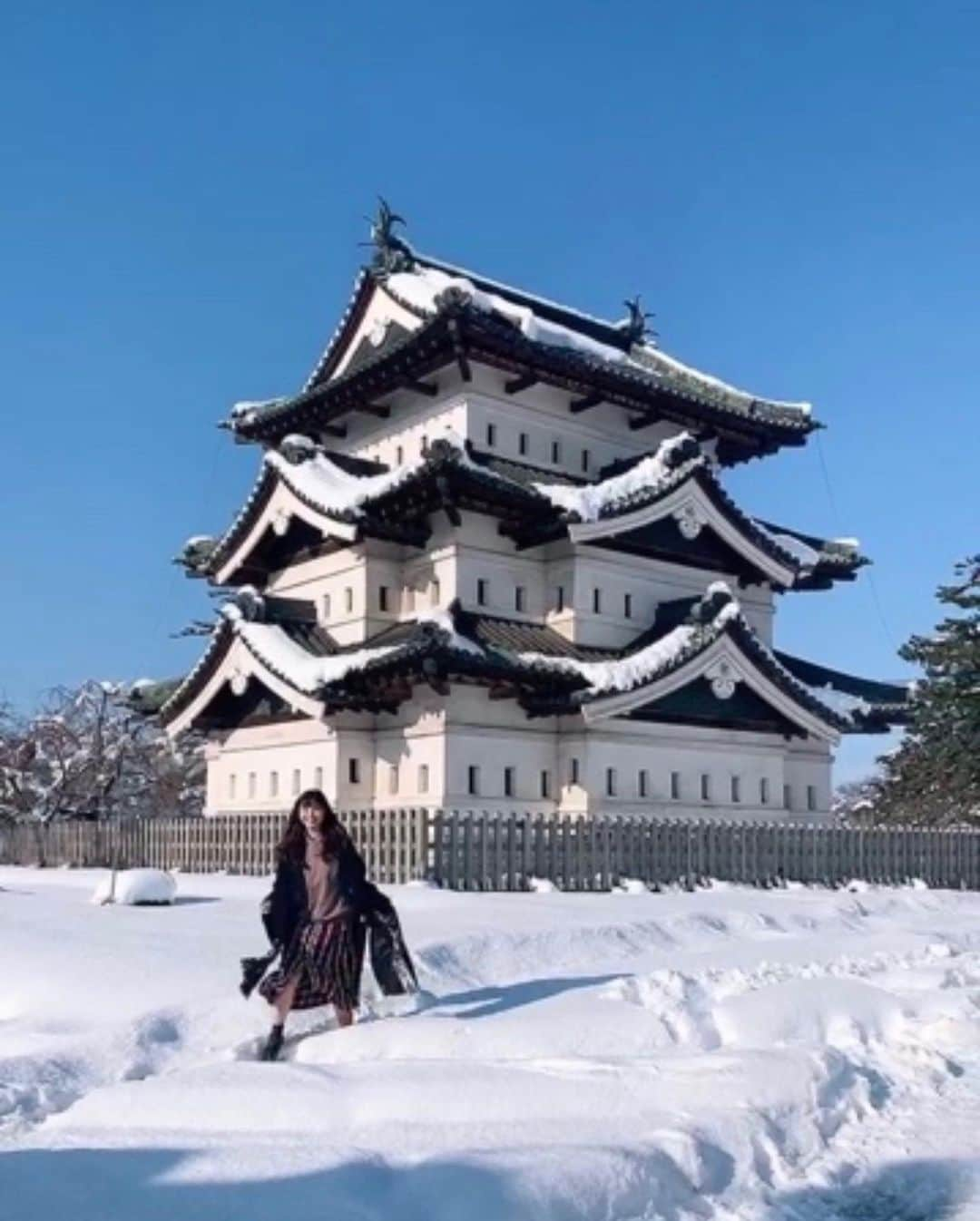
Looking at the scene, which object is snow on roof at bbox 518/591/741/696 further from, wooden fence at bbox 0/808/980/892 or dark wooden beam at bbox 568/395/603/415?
dark wooden beam at bbox 568/395/603/415

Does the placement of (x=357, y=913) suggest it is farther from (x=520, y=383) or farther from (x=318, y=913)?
(x=520, y=383)

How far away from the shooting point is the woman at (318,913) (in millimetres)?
8422

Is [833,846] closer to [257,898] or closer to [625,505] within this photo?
[625,505]

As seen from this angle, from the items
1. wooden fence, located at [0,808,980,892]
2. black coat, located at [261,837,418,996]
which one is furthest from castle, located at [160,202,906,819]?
black coat, located at [261,837,418,996]

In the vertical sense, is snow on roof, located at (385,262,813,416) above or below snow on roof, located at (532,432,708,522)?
above

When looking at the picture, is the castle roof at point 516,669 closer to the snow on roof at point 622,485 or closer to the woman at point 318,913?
the snow on roof at point 622,485

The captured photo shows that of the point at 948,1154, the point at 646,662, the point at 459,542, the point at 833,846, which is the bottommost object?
the point at 948,1154

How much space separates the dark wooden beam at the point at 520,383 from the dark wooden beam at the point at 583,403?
4.52 ft

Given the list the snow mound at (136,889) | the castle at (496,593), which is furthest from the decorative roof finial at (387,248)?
the snow mound at (136,889)

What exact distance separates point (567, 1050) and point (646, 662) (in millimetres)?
16108

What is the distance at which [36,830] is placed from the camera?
28047mm

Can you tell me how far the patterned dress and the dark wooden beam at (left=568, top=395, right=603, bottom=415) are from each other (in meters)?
19.9

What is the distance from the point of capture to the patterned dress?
8.38 m

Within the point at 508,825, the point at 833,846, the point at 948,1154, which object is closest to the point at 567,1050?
the point at 948,1154
